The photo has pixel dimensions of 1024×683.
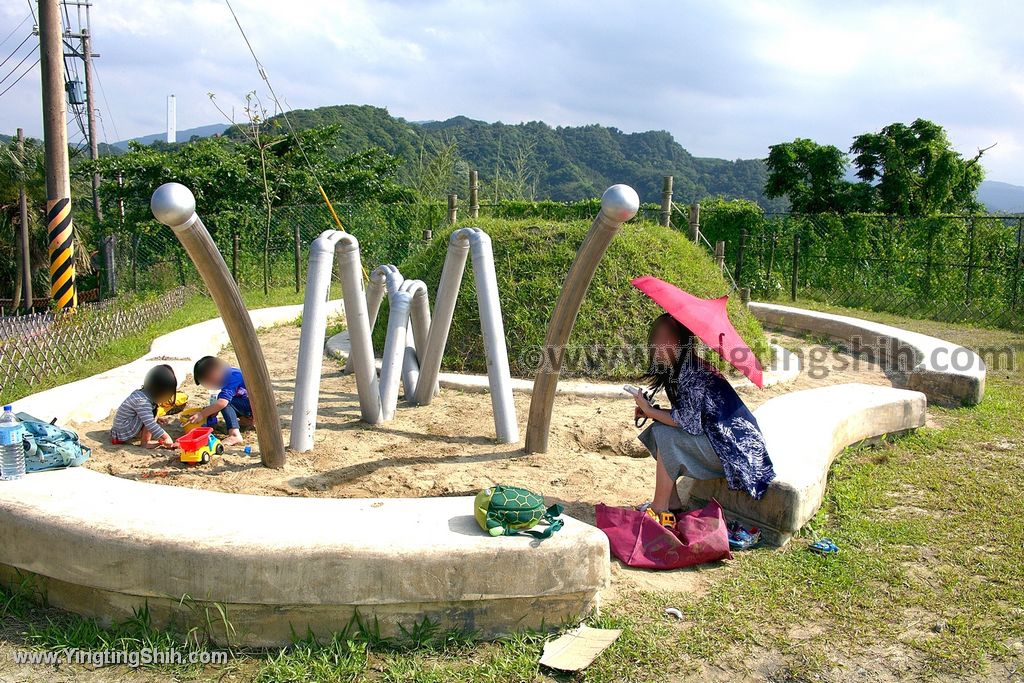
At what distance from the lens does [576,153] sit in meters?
56.2

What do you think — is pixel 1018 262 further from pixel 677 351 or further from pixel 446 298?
pixel 677 351

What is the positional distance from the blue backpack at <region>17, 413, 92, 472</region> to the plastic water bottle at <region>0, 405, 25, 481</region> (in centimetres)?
7

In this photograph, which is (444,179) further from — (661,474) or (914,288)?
(661,474)

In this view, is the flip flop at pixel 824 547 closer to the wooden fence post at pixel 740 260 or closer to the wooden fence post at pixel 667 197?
the wooden fence post at pixel 667 197

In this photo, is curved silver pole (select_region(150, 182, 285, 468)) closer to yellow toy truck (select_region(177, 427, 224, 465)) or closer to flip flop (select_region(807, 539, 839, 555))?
yellow toy truck (select_region(177, 427, 224, 465))

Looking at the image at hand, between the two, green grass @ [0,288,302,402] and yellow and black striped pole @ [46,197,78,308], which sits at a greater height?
yellow and black striped pole @ [46,197,78,308]

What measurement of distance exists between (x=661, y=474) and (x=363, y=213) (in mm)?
18359

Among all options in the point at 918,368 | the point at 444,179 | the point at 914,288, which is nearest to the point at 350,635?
the point at 918,368

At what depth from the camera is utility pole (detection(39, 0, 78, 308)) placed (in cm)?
1022

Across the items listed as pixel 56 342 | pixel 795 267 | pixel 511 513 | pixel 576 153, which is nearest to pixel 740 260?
pixel 795 267

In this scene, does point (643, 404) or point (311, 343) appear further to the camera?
point (311, 343)

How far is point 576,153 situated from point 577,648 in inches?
2180

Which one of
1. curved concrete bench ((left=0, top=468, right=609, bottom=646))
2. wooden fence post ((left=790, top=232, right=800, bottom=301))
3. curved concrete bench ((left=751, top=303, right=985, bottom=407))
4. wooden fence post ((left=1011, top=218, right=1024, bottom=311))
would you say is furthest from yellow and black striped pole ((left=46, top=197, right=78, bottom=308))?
wooden fence post ((left=1011, top=218, right=1024, bottom=311))

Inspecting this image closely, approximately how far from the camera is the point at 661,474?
386 centimetres
